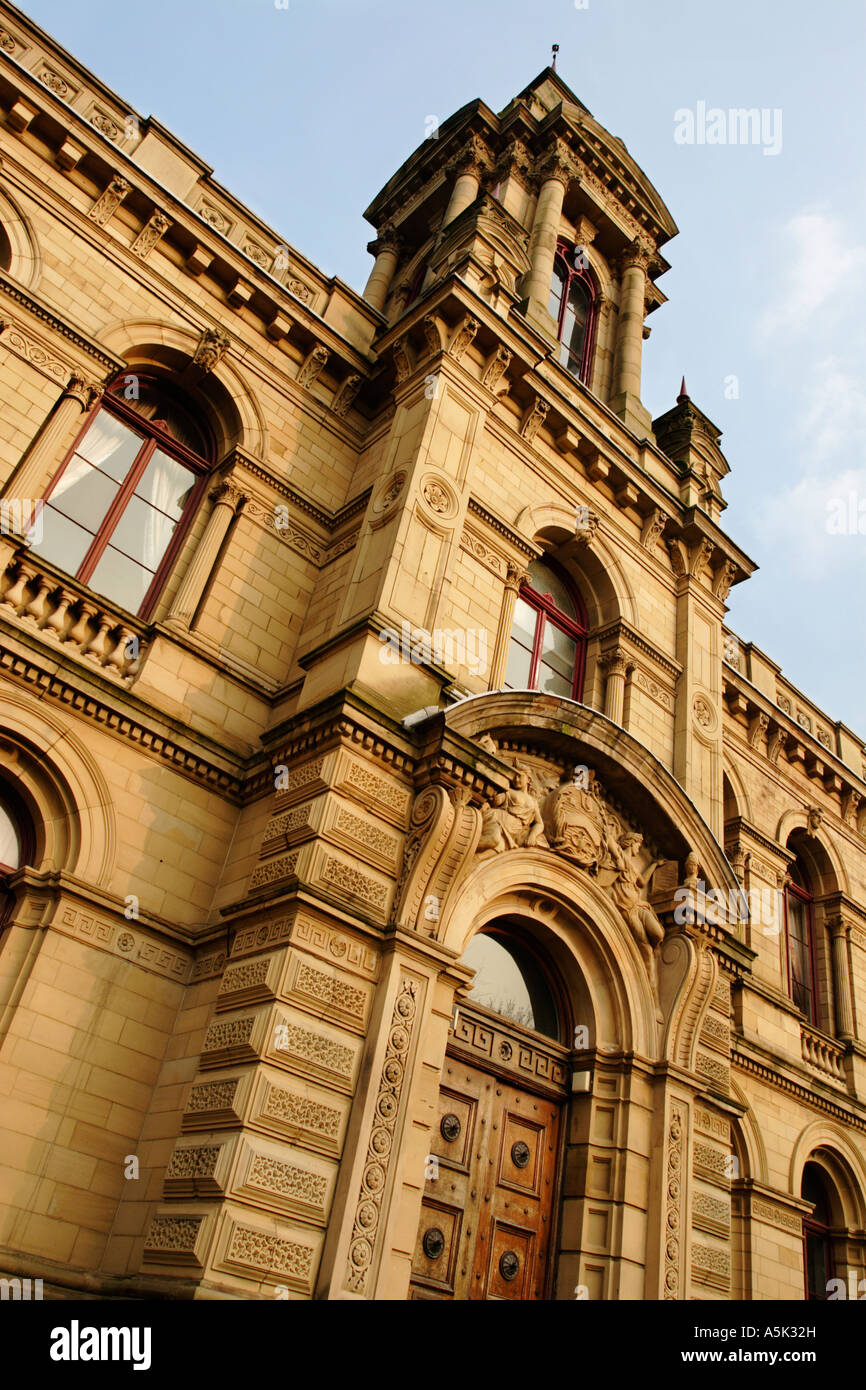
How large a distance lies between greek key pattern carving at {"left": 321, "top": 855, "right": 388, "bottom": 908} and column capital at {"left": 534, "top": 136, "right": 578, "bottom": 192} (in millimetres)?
14958

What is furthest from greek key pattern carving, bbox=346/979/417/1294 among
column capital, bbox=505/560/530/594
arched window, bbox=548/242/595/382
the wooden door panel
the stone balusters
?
arched window, bbox=548/242/595/382

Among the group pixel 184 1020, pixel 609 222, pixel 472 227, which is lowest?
pixel 184 1020

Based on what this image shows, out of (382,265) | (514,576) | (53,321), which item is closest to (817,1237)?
(514,576)

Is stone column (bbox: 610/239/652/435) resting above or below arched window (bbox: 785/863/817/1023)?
above

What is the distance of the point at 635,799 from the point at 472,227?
7810 millimetres

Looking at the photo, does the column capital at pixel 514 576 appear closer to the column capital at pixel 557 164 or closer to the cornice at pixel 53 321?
the cornice at pixel 53 321

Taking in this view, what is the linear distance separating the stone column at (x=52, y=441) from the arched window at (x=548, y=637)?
547 centimetres

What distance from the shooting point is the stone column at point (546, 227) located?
16.4m

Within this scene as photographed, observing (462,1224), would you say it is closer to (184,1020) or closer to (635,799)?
(184,1020)

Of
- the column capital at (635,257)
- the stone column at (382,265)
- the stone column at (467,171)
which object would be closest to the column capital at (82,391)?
the stone column at (467,171)

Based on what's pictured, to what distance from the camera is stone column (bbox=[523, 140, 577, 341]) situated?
1644cm

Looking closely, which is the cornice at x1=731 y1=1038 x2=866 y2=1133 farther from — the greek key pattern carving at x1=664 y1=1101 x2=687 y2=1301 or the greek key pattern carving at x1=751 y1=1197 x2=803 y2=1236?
the greek key pattern carving at x1=664 y1=1101 x2=687 y2=1301
